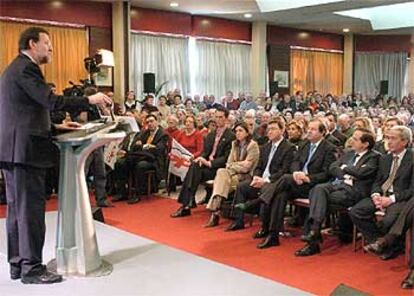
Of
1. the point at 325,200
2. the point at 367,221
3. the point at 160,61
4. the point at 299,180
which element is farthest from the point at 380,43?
the point at 367,221

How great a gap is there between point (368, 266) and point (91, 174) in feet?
11.9

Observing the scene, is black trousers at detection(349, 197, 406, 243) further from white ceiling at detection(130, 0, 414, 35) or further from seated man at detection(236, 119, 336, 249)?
white ceiling at detection(130, 0, 414, 35)

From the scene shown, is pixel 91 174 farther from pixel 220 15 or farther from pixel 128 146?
pixel 220 15

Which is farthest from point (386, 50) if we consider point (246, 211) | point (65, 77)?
point (246, 211)

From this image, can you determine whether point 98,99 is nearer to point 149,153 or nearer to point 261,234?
point 261,234

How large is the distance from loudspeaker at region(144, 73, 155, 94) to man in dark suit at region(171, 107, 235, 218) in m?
5.77

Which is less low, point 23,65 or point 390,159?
point 23,65

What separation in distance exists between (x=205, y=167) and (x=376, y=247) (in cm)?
226

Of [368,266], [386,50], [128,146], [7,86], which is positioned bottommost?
[368,266]

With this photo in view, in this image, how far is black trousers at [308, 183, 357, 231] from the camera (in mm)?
4395

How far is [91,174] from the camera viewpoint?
664cm

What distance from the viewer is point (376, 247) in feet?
13.4

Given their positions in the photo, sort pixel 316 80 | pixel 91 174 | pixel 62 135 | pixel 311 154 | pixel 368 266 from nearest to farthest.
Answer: pixel 62 135 → pixel 368 266 → pixel 311 154 → pixel 91 174 → pixel 316 80

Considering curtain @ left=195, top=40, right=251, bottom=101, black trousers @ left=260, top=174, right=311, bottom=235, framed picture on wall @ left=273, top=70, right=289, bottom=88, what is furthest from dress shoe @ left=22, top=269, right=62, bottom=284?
framed picture on wall @ left=273, top=70, right=289, bottom=88
